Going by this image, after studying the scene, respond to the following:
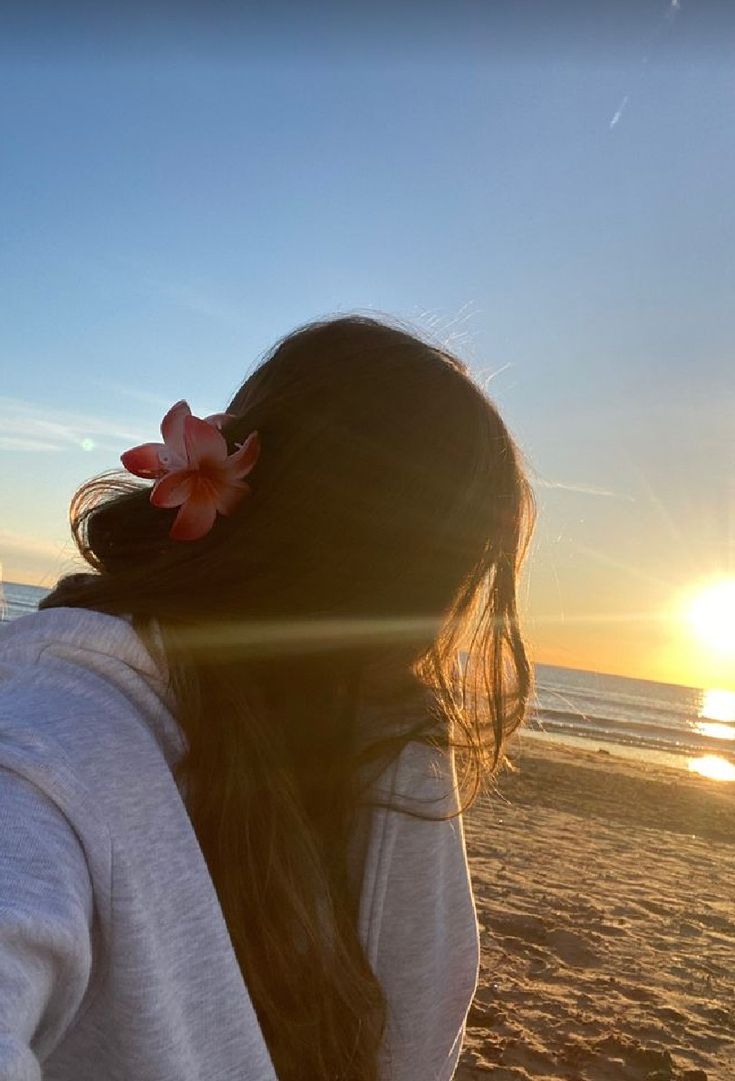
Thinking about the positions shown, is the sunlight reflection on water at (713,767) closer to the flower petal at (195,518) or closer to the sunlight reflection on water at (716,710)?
the flower petal at (195,518)

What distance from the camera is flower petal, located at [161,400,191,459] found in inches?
53.1

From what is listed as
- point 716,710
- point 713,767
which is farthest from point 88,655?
point 716,710

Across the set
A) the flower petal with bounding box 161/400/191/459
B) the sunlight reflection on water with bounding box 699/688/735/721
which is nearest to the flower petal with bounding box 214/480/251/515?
the flower petal with bounding box 161/400/191/459

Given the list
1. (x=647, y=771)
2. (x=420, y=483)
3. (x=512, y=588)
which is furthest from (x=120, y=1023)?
(x=647, y=771)

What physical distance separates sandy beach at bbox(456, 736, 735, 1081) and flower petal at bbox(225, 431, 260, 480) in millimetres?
2886

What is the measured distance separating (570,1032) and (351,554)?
3362mm

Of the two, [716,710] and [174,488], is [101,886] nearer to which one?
[174,488]

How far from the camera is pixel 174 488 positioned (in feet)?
4.21

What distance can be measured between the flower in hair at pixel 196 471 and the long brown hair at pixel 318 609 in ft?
0.09

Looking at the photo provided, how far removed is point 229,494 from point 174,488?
82 millimetres

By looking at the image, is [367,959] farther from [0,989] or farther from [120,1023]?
[0,989]

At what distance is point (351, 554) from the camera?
130 centimetres

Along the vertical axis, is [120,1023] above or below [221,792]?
below

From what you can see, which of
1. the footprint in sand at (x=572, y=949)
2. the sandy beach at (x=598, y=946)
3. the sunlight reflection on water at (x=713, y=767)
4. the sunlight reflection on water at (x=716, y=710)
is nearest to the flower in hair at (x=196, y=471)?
the sandy beach at (x=598, y=946)
